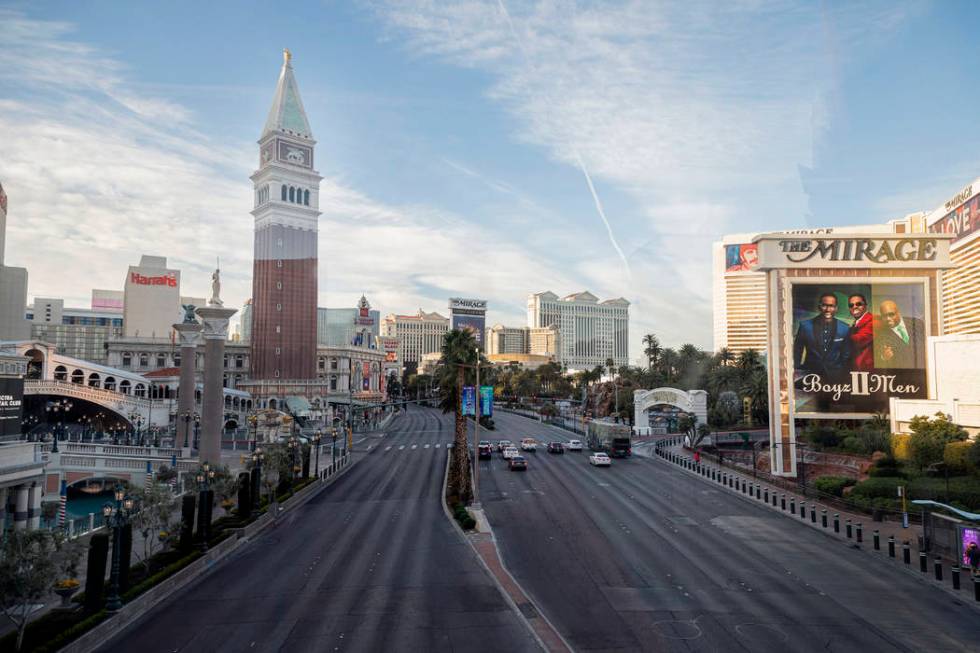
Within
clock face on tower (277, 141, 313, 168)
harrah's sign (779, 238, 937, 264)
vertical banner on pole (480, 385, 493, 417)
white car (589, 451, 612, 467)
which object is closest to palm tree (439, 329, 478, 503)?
vertical banner on pole (480, 385, 493, 417)

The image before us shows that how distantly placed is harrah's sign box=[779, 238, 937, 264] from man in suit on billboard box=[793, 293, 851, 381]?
13.5 feet

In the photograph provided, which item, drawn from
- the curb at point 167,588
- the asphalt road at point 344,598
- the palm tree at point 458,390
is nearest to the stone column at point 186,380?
the curb at point 167,588

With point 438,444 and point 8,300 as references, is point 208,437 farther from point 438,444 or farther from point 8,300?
point 8,300

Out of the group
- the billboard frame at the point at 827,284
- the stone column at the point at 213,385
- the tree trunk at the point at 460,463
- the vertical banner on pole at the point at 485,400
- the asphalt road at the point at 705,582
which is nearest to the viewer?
the asphalt road at the point at 705,582

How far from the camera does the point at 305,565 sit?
85.8ft

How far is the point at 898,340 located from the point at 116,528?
52091 millimetres

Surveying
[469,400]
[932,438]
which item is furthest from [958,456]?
[469,400]

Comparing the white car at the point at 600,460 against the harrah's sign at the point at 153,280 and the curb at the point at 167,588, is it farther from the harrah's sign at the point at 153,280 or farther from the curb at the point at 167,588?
the harrah's sign at the point at 153,280

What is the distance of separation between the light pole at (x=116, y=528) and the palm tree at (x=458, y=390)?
20.1m

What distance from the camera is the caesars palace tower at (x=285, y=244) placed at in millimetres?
116875

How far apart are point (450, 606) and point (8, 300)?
14019 centimetres

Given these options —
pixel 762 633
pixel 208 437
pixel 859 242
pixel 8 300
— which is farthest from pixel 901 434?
pixel 8 300

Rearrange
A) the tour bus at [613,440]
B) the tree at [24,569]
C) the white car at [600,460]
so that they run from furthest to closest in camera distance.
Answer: the tour bus at [613,440] < the white car at [600,460] < the tree at [24,569]

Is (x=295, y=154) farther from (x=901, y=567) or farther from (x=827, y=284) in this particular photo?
(x=901, y=567)
